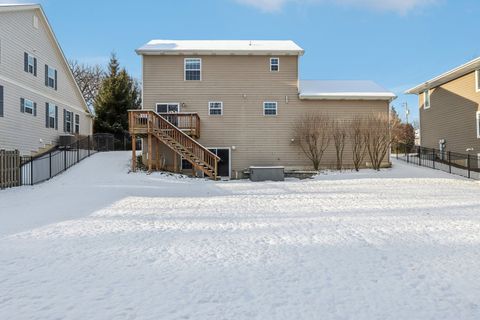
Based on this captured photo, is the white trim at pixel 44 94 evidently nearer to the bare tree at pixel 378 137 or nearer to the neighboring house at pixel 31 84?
the neighboring house at pixel 31 84

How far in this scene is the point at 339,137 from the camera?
21406 millimetres

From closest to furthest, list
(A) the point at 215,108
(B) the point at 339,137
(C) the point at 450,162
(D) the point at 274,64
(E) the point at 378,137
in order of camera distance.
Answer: (C) the point at 450,162 < (E) the point at 378,137 < (B) the point at 339,137 < (A) the point at 215,108 < (D) the point at 274,64

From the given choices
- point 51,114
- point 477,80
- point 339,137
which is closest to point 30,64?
point 51,114

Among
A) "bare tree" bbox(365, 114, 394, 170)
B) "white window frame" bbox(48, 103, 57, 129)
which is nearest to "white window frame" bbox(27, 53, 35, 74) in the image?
"white window frame" bbox(48, 103, 57, 129)

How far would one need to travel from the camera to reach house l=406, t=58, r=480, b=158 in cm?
2041

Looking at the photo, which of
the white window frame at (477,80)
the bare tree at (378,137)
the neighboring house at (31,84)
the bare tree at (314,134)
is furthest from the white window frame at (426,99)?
the neighboring house at (31,84)

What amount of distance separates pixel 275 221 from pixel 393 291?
406 cm

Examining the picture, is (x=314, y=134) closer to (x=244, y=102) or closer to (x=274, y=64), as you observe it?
(x=244, y=102)

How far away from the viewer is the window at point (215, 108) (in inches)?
846

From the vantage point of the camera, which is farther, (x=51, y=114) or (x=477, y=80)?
(x=51, y=114)

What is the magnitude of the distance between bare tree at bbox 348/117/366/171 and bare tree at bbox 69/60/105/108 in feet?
110

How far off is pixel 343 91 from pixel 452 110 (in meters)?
6.98

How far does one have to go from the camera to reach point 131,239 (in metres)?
6.34

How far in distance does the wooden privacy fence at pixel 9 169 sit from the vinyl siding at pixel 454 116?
2286 centimetres
